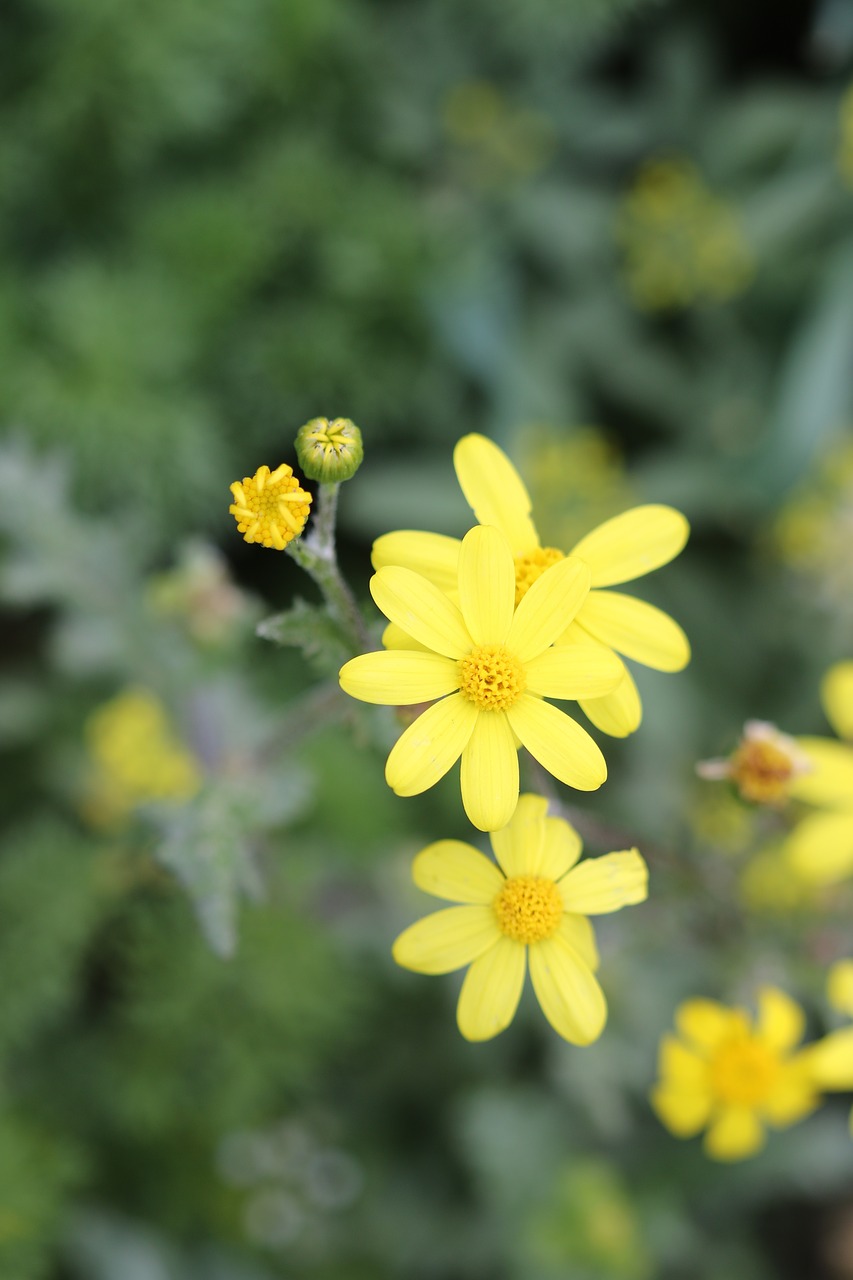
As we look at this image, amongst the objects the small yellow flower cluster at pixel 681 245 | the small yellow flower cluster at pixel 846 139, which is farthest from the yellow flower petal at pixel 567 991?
the small yellow flower cluster at pixel 846 139

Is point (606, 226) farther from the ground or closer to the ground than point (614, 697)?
farther from the ground

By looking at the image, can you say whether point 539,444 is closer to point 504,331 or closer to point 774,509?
point 504,331

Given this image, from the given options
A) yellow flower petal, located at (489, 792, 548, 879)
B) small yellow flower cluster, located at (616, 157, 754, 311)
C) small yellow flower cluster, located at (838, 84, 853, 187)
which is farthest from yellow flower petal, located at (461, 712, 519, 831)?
small yellow flower cluster, located at (838, 84, 853, 187)

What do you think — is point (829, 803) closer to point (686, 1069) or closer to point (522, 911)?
point (686, 1069)

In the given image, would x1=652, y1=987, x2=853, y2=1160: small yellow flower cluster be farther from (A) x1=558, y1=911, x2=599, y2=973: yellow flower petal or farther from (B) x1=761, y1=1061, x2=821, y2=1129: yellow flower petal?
(A) x1=558, y1=911, x2=599, y2=973: yellow flower petal

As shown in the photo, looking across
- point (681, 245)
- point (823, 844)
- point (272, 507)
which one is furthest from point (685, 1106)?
point (681, 245)

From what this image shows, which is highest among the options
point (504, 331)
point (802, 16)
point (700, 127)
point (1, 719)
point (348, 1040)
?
point (802, 16)

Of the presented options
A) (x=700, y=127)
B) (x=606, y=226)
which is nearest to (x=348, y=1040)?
(x=606, y=226)
